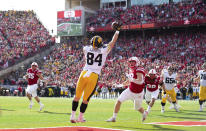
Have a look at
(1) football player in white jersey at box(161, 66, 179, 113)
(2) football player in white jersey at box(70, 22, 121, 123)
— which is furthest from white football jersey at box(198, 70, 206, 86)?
(2) football player in white jersey at box(70, 22, 121, 123)

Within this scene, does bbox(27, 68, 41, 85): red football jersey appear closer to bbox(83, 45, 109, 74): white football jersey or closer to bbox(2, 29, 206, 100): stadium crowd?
bbox(83, 45, 109, 74): white football jersey

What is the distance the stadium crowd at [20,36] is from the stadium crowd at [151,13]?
7.99 metres

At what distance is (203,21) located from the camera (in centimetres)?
4162

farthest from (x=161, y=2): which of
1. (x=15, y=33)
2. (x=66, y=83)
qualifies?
(x=15, y=33)

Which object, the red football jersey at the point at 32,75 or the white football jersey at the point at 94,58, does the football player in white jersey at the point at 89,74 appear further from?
the red football jersey at the point at 32,75

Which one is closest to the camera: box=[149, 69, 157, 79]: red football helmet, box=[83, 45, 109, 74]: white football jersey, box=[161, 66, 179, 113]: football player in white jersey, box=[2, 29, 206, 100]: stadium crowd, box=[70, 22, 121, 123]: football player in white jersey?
box=[70, 22, 121, 123]: football player in white jersey

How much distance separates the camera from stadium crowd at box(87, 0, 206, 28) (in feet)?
144

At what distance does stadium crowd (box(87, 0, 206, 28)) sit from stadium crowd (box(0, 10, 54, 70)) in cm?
799

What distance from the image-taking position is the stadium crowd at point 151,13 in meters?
43.9

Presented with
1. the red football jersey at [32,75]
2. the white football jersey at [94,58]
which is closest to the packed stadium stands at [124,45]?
the red football jersey at [32,75]

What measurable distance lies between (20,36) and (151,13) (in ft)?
66.5

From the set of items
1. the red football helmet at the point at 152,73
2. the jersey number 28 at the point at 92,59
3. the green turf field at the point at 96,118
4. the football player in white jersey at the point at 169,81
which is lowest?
the green turf field at the point at 96,118

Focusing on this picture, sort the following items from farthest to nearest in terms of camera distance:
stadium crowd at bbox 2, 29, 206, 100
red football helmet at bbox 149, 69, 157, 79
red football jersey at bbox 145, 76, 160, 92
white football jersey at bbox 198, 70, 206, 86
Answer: stadium crowd at bbox 2, 29, 206, 100, white football jersey at bbox 198, 70, 206, 86, red football jersey at bbox 145, 76, 160, 92, red football helmet at bbox 149, 69, 157, 79

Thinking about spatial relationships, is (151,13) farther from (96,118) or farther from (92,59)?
(92,59)
